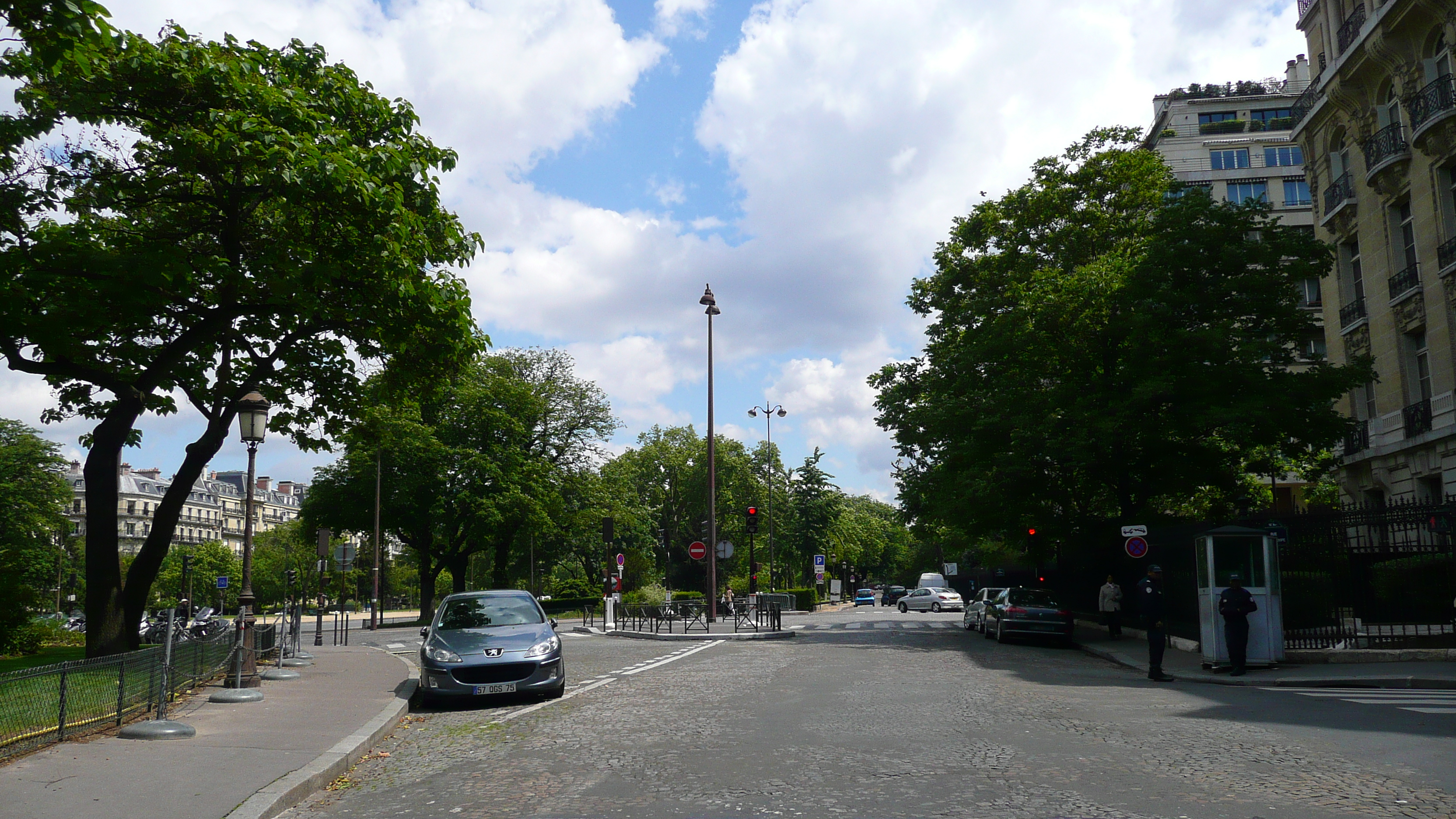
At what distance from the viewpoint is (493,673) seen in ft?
42.8

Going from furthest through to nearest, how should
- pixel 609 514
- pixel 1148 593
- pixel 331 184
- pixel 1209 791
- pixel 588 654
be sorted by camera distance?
pixel 609 514 < pixel 588 654 < pixel 1148 593 < pixel 331 184 < pixel 1209 791

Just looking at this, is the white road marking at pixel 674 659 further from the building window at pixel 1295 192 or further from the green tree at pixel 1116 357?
the building window at pixel 1295 192

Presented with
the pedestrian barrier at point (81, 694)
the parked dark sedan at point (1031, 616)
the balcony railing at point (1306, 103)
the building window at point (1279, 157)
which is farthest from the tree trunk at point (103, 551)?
the building window at point (1279, 157)

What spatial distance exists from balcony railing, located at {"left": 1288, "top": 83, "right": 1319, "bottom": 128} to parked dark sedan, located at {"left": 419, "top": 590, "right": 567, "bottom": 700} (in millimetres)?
30699

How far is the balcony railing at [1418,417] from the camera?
2694 cm

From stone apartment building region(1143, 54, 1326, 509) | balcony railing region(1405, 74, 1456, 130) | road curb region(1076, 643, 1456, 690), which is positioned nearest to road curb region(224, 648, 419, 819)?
road curb region(1076, 643, 1456, 690)

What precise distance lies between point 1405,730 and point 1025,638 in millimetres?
17188

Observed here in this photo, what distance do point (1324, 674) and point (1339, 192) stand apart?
71.0 feet

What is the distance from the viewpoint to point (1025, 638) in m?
26.3

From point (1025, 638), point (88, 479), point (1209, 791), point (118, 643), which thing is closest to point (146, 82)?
point (88, 479)

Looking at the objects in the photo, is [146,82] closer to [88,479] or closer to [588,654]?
[88,479]

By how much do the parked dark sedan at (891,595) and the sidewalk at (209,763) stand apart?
68869 mm

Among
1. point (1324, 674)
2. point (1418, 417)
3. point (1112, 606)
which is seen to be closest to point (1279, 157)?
point (1418, 417)

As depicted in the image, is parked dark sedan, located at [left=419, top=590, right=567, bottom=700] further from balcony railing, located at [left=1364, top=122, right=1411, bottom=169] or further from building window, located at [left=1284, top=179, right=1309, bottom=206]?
building window, located at [left=1284, top=179, right=1309, bottom=206]
